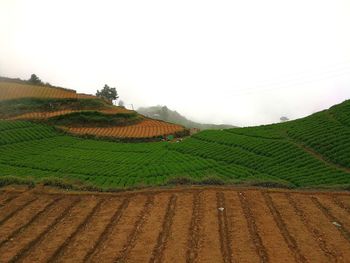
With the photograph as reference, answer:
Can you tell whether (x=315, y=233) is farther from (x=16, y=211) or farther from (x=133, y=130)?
(x=133, y=130)

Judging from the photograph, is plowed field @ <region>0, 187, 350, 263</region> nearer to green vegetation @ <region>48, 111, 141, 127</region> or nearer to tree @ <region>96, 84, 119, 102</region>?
green vegetation @ <region>48, 111, 141, 127</region>

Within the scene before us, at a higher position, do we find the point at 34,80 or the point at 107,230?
the point at 34,80

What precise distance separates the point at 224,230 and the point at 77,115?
50.3 m

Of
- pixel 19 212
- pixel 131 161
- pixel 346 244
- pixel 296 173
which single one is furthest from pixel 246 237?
pixel 131 161

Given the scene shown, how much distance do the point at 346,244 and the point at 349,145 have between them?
846 inches

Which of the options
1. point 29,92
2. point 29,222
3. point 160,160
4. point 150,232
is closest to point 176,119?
point 29,92

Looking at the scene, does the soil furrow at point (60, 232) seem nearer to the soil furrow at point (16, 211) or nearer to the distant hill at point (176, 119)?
the soil furrow at point (16, 211)

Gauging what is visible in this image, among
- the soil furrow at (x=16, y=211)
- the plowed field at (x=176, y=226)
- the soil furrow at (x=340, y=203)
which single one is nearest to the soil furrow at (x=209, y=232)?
the plowed field at (x=176, y=226)

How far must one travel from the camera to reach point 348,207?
67.6 ft

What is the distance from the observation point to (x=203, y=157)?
43.3m

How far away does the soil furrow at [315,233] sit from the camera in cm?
1564

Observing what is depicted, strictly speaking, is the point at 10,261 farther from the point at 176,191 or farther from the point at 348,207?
the point at 348,207

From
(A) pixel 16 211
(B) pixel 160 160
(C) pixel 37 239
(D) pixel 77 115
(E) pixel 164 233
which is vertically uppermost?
(D) pixel 77 115

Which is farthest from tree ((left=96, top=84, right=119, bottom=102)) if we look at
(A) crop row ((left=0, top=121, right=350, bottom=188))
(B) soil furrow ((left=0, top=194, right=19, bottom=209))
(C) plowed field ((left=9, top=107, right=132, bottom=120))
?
(B) soil furrow ((left=0, top=194, right=19, bottom=209))
